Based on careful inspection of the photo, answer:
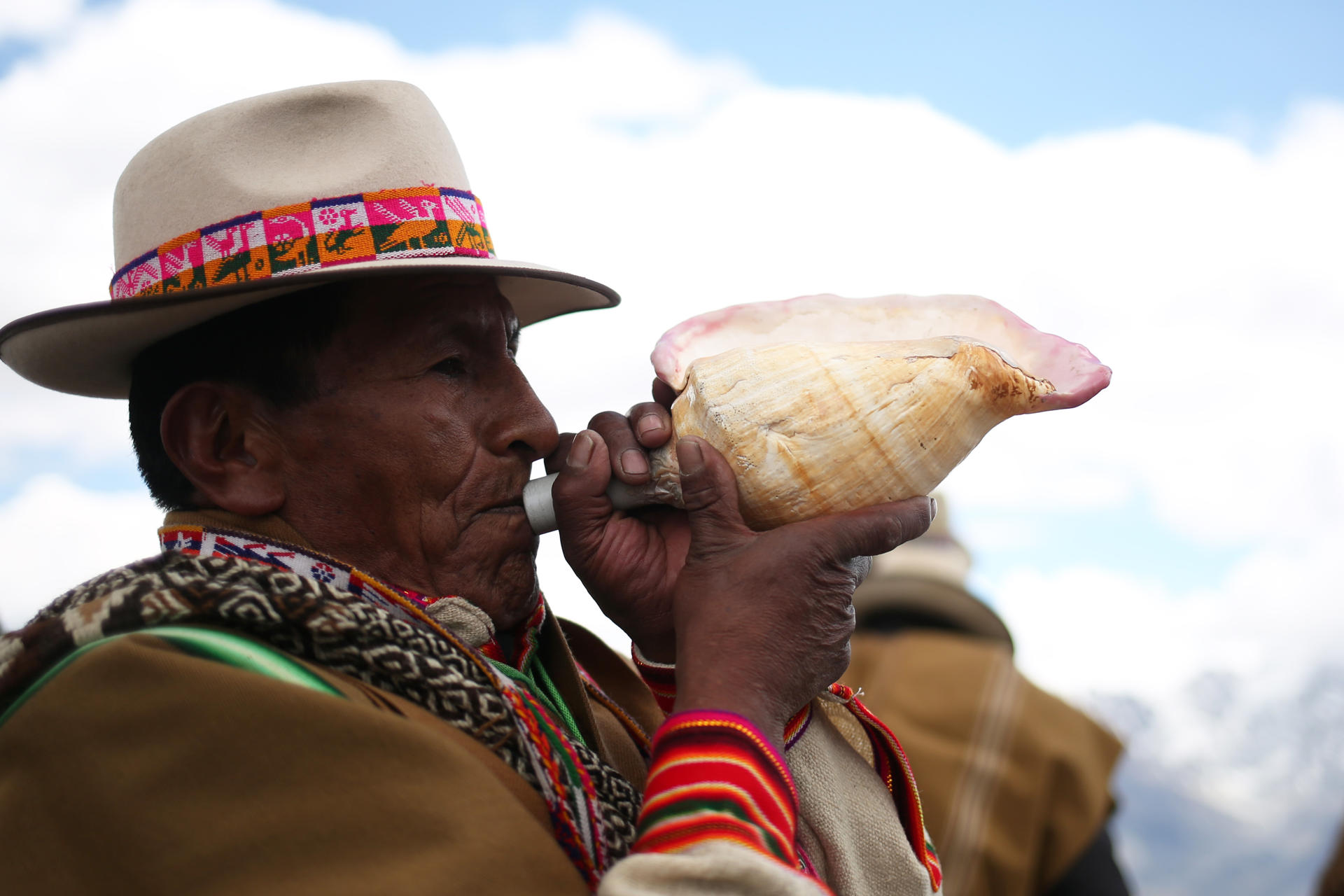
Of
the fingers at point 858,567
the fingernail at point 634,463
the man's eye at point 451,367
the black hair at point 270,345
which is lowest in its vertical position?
the fingers at point 858,567

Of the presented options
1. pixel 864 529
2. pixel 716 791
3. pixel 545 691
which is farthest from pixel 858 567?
pixel 545 691

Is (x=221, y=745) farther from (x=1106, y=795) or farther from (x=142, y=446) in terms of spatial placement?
(x=1106, y=795)

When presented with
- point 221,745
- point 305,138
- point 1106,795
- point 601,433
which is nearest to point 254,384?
point 305,138

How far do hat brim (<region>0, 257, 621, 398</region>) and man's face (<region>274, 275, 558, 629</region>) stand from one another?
0.11m

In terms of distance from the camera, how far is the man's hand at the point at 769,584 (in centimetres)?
178

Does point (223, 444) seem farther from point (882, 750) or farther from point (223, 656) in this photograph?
point (882, 750)

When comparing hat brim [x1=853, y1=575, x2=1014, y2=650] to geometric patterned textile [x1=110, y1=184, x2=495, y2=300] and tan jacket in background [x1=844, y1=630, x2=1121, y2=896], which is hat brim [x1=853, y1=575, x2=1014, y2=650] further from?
geometric patterned textile [x1=110, y1=184, x2=495, y2=300]

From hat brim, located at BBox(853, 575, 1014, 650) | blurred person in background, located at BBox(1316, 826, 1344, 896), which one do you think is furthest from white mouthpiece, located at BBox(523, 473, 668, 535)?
hat brim, located at BBox(853, 575, 1014, 650)

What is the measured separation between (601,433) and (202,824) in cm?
92

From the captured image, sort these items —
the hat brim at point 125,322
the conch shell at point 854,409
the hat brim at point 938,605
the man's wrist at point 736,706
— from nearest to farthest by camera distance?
the man's wrist at point 736,706 < the conch shell at point 854,409 < the hat brim at point 125,322 < the hat brim at point 938,605

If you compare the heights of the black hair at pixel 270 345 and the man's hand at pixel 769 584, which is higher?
the black hair at pixel 270 345

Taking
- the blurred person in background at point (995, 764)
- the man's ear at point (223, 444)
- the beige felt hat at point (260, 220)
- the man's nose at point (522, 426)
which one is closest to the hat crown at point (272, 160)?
the beige felt hat at point (260, 220)

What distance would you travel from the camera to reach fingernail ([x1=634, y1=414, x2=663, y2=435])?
1994mm

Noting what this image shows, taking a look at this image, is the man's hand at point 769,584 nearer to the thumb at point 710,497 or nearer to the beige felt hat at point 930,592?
the thumb at point 710,497
